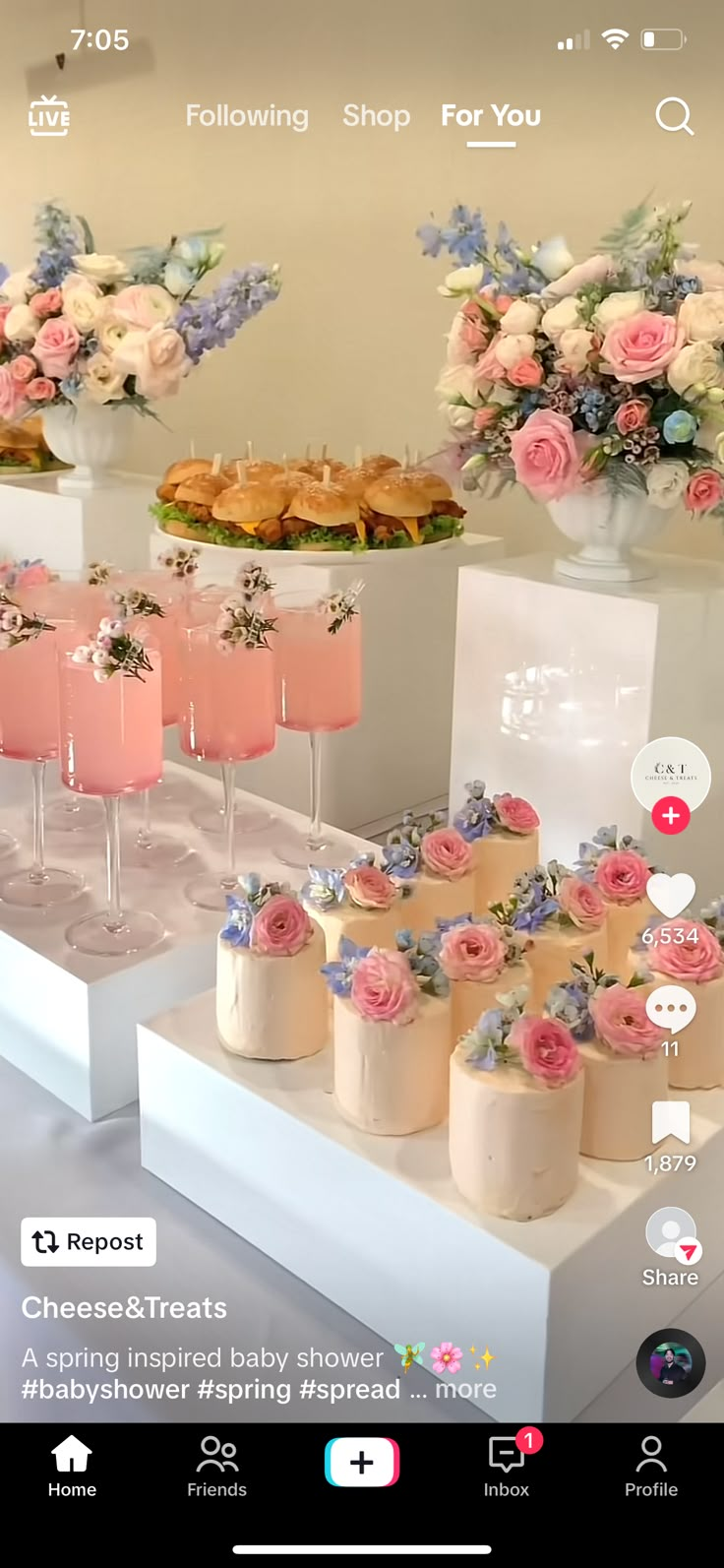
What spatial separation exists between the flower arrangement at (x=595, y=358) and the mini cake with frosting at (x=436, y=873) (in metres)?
0.36

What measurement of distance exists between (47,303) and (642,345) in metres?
0.88

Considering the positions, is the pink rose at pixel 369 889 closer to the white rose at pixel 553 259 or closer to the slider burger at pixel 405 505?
the white rose at pixel 553 259

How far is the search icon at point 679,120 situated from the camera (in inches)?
21.9

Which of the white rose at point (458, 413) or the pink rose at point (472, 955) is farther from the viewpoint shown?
the white rose at point (458, 413)

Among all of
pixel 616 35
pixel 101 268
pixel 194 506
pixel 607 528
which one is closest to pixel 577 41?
pixel 616 35

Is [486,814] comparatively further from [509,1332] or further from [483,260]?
[483,260]

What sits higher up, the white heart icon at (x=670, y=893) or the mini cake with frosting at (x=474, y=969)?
the white heart icon at (x=670, y=893)

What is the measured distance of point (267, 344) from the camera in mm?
1475

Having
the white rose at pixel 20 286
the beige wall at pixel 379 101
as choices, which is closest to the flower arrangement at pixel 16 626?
the beige wall at pixel 379 101

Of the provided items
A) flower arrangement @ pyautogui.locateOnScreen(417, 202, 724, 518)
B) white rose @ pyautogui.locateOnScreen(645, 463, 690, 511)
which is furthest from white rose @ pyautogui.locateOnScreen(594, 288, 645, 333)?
white rose @ pyautogui.locateOnScreen(645, 463, 690, 511)

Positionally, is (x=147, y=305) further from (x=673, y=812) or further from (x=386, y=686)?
(x=673, y=812)

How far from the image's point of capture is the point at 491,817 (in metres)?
0.85

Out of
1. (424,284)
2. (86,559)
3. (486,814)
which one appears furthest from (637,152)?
(86,559)
